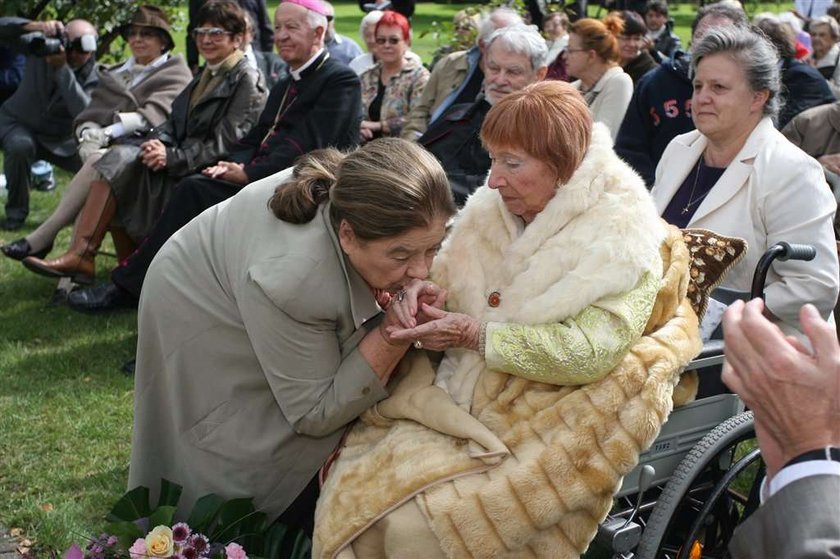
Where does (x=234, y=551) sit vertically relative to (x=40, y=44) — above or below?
above

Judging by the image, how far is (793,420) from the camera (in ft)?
5.58

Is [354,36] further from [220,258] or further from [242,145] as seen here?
[220,258]

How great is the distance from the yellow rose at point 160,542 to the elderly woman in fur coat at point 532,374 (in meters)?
0.41

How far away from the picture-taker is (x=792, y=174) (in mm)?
3568

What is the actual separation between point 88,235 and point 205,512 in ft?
12.5

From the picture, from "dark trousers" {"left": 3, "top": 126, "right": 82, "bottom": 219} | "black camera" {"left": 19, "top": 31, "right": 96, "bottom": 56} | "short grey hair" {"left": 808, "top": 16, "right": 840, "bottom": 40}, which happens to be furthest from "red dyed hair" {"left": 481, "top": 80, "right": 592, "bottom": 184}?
"short grey hair" {"left": 808, "top": 16, "right": 840, "bottom": 40}

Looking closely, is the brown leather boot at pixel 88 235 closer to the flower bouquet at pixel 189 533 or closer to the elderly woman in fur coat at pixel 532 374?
the flower bouquet at pixel 189 533

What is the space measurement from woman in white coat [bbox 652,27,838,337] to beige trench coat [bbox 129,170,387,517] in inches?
53.4

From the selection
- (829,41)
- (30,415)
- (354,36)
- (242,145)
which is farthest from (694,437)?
(354,36)

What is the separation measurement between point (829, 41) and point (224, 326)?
25.6ft

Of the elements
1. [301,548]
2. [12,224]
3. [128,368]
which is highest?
[301,548]

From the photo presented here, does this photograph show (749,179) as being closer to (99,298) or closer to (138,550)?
(138,550)

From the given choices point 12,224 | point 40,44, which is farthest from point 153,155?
point 12,224

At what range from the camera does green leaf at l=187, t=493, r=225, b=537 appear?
2996 millimetres
